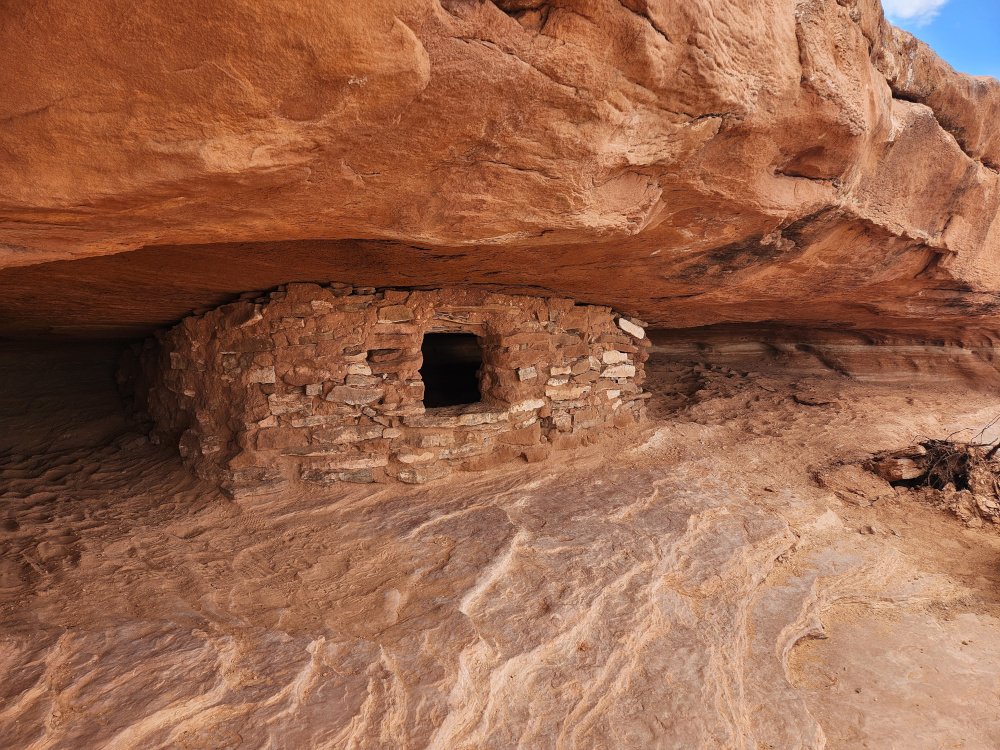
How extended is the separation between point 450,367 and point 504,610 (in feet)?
16.2

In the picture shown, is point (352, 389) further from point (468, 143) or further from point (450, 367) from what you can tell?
point (450, 367)

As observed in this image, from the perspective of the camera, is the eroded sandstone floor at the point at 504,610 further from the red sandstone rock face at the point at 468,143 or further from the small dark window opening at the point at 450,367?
the small dark window opening at the point at 450,367

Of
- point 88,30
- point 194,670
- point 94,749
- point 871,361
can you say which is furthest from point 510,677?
point 871,361

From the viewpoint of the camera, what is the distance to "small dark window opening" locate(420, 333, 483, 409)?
20.9 ft

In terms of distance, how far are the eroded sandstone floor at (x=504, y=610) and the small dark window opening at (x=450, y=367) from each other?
7.67 feet

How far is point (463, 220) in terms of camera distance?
245cm

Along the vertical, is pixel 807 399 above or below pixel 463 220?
below

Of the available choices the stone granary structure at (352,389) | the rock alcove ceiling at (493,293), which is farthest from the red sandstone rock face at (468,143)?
the stone granary structure at (352,389)

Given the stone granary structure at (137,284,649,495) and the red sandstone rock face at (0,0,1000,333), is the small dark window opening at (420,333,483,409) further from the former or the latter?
the red sandstone rock face at (0,0,1000,333)

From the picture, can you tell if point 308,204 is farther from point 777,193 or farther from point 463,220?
point 777,193

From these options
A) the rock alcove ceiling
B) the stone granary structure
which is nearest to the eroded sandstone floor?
the rock alcove ceiling

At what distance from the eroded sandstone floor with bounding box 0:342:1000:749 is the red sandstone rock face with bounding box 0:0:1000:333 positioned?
1398mm

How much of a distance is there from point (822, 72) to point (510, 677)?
9.65 ft

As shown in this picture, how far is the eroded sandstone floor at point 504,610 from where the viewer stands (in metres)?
1.84
